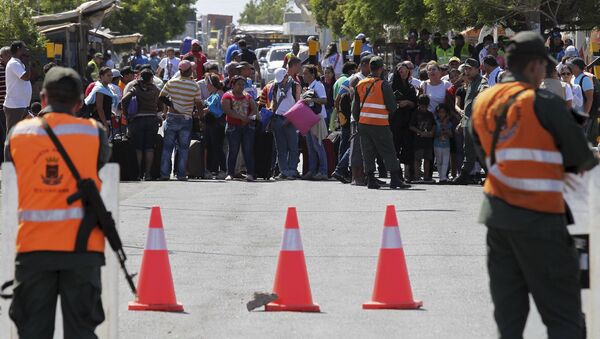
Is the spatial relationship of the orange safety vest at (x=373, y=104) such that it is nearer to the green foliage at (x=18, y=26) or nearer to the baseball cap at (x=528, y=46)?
the baseball cap at (x=528, y=46)

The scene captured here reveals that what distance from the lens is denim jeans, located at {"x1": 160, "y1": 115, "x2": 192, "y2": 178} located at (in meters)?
21.0

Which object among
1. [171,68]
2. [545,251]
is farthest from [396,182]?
[171,68]

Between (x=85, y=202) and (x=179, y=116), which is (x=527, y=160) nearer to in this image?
(x=85, y=202)

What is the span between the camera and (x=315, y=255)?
12766 mm

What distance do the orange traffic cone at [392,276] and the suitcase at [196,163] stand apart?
39.3 feet

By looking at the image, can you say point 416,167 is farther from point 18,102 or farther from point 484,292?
point 484,292

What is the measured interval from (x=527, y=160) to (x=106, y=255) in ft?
7.91

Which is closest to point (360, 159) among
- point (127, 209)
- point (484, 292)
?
point (127, 209)

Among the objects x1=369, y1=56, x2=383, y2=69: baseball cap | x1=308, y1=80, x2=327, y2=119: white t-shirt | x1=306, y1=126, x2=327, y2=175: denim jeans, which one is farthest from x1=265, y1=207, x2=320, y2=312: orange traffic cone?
x1=308, y1=80, x2=327, y2=119: white t-shirt

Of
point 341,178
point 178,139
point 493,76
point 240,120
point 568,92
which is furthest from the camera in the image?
point 178,139

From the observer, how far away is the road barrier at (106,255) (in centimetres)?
741

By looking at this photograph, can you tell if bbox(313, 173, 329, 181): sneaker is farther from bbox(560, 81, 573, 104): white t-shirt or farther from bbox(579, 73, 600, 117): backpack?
bbox(560, 81, 573, 104): white t-shirt

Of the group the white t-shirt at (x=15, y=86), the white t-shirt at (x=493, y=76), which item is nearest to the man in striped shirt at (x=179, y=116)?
the white t-shirt at (x=15, y=86)

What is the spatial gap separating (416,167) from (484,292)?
406 inches
